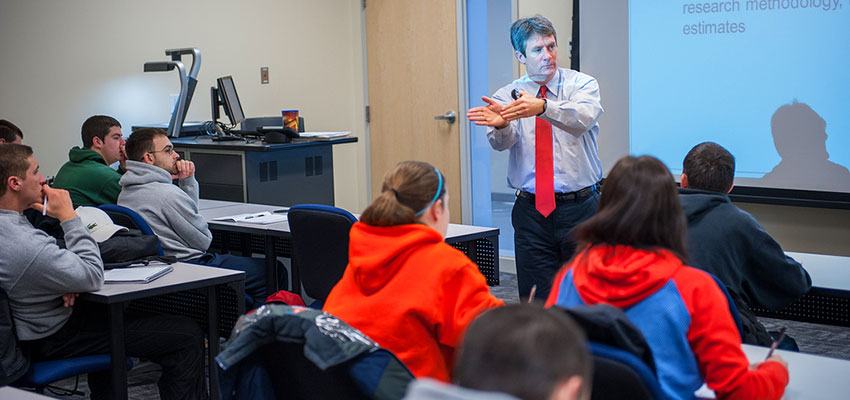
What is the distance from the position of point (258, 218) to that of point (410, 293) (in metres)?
2.22

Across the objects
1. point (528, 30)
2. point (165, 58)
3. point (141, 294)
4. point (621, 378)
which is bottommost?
point (141, 294)

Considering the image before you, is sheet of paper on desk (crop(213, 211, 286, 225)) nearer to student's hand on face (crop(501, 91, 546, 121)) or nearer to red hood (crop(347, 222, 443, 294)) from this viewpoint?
student's hand on face (crop(501, 91, 546, 121))

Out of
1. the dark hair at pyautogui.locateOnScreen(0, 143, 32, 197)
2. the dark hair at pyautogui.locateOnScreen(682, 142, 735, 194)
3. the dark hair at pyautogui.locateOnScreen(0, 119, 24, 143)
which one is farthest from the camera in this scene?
the dark hair at pyautogui.locateOnScreen(0, 119, 24, 143)

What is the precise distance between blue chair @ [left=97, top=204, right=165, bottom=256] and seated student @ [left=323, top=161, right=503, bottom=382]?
1.63 m

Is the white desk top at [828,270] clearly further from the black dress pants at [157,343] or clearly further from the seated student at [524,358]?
the black dress pants at [157,343]

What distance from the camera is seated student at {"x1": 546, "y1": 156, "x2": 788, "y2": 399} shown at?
1421 millimetres

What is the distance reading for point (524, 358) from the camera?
0.85m

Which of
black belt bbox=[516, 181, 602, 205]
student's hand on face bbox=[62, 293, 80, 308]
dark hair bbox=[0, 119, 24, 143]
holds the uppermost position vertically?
dark hair bbox=[0, 119, 24, 143]

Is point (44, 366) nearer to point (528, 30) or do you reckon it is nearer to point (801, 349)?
point (528, 30)

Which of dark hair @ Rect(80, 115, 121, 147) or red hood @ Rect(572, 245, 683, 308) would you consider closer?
red hood @ Rect(572, 245, 683, 308)

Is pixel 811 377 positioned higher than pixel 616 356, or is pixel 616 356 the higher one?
pixel 616 356

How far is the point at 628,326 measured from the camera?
1.31m

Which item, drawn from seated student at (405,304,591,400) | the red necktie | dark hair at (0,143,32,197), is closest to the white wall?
dark hair at (0,143,32,197)

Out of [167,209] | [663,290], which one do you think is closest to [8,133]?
[167,209]
